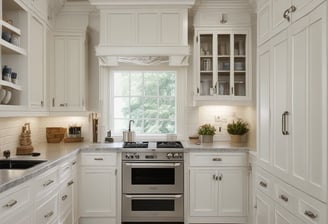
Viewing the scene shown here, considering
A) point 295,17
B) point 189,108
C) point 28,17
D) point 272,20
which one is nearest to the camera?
point 295,17

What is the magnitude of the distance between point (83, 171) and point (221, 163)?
1632mm

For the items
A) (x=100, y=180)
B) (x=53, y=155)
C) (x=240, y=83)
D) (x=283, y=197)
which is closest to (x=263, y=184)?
(x=283, y=197)

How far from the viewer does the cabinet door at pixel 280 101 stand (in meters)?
2.17

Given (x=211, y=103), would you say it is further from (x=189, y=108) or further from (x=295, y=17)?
(x=295, y=17)

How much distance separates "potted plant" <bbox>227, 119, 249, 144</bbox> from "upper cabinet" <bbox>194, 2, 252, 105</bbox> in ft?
1.06

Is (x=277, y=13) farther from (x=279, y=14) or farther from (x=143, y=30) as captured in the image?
(x=143, y=30)

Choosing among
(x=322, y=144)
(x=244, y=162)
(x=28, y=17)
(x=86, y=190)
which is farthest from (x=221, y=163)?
(x=28, y=17)

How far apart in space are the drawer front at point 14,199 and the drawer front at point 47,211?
260 millimetres

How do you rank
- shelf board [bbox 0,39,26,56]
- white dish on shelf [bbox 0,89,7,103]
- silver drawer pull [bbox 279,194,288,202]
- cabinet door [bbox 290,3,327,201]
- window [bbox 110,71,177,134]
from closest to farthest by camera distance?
cabinet door [bbox 290,3,327,201] < silver drawer pull [bbox 279,194,288,202] < shelf board [bbox 0,39,26,56] < white dish on shelf [bbox 0,89,7,103] < window [bbox 110,71,177,134]

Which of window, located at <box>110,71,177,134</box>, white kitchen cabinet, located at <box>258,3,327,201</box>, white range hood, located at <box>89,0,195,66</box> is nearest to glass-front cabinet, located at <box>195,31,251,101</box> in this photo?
white range hood, located at <box>89,0,195,66</box>

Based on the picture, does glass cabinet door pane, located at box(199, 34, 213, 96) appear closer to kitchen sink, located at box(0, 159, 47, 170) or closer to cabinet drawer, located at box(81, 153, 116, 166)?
cabinet drawer, located at box(81, 153, 116, 166)

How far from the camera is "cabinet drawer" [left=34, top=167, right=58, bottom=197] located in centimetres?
222

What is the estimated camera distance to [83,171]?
11.5ft

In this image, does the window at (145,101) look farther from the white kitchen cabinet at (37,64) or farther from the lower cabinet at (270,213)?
the lower cabinet at (270,213)
